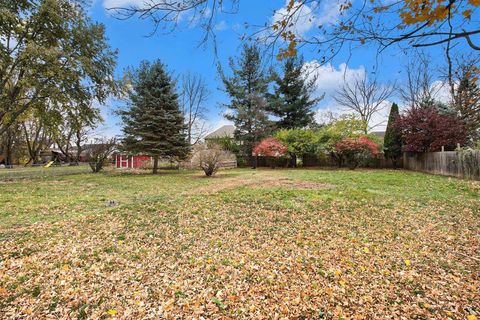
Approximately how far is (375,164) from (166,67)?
15508mm

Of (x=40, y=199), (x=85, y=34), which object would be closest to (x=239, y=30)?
(x=40, y=199)

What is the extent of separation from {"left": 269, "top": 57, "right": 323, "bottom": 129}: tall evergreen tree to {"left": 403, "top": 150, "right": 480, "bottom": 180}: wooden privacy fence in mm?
8636

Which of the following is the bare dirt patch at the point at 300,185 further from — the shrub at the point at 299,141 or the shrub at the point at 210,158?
the shrub at the point at 299,141

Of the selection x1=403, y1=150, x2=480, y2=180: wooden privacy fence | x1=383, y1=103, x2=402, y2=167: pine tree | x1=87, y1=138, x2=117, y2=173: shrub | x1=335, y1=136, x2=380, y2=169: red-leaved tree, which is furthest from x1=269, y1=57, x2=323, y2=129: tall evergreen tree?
x1=87, y1=138, x2=117, y2=173: shrub

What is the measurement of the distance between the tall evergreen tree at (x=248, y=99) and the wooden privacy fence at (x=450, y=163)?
1028 centimetres

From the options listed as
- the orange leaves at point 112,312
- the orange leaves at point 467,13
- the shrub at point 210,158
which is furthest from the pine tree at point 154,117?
the orange leaves at point 467,13

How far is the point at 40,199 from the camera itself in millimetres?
6496

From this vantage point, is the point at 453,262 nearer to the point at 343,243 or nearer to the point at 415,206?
the point at 343,243

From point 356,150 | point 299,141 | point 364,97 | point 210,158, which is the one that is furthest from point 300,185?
point 364,97

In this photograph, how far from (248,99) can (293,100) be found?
402 cm

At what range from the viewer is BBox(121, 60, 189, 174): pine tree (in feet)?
46.4

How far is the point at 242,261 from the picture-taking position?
299 centimetres

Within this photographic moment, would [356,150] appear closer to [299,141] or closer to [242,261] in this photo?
[299,141]

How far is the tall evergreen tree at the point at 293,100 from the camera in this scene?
20594 millimetres
